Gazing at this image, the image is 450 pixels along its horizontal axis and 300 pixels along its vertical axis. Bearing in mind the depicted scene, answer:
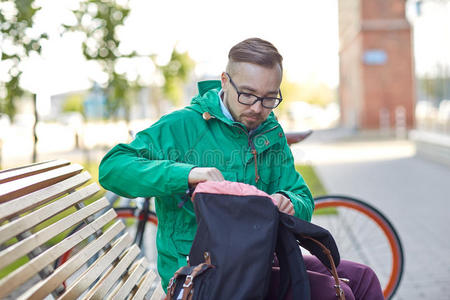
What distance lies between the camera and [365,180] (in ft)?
32.7

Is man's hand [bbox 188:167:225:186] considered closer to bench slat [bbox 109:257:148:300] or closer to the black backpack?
the black backpack

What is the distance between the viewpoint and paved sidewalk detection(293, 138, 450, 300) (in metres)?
4.51

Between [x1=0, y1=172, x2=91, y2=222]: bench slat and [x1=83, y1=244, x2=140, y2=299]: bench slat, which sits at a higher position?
[x1=0, y1=172, x2=91, y2=222]: bench slat

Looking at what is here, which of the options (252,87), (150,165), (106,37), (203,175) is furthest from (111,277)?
(106,37)

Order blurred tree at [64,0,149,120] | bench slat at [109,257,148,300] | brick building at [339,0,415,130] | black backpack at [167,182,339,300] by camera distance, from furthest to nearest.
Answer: brick building at [339,0,415,130]
blurred tree at [64,0,149,120]
bench slat at [109,257,148,300]
black backpack at [167,182,339,300]

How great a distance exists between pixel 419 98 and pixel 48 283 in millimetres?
17684

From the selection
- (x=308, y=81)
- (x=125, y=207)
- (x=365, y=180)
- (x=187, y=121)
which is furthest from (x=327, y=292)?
(x=308, y=81)

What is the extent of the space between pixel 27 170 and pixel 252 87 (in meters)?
0.89

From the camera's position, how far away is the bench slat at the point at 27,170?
1930 mm

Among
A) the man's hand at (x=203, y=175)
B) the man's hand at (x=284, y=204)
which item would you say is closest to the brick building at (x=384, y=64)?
the man's hand at (x=284, y=204)

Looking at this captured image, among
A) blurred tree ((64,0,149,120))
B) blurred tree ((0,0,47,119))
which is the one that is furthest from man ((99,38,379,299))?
blurred tree ((64,0,149,120))

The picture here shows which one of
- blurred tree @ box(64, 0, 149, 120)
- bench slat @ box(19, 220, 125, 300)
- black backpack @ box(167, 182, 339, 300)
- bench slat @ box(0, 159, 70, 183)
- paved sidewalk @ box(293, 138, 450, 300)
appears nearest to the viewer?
bench slat @ box(19, 220, 125, 300)

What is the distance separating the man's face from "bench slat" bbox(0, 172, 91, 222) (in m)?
0.70

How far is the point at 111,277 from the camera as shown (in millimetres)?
2189
